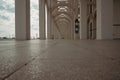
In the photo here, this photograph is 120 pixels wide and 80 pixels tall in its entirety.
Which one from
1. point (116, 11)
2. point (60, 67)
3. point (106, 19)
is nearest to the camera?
point (60, 67)

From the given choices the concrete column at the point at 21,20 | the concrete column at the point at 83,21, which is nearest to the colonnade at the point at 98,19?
the concrete column at the point at 21,20

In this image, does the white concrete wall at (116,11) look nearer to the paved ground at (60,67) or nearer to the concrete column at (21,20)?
the concrete column at (21,20)

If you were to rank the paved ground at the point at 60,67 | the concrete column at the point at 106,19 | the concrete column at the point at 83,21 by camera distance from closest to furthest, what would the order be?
the paved ground at the point at 60,67 < the concrete column at the point at 106,19 < the concrete column at the point at 83,21

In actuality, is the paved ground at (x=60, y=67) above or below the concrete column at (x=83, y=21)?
below

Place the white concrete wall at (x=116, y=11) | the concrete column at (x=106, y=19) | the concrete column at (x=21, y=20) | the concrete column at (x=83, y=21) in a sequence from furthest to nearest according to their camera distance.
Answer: the concrete column at (x=83, y=21) → the white concrete wall at (x=116, y=11) → the concrete column at (x=21, y=20) → the concrete column at (x=106, y=19)

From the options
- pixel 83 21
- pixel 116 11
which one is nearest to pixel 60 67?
pixel 116 11

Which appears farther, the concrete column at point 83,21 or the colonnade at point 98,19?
the concrete column at point 83,21

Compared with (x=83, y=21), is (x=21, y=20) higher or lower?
lower

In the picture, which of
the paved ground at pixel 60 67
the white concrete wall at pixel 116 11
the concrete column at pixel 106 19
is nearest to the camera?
the paved ground at pixel 60 67

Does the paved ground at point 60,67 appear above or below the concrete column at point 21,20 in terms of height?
below

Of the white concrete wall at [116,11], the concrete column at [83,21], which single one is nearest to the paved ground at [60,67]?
the white concrete wall at [116,11]

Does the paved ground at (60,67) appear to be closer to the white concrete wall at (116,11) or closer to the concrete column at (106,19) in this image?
the concrete column at (106,19)

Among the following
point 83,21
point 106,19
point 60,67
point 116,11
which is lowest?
point 60,67

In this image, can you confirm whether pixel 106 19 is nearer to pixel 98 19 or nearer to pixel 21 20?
pixel 98 19
